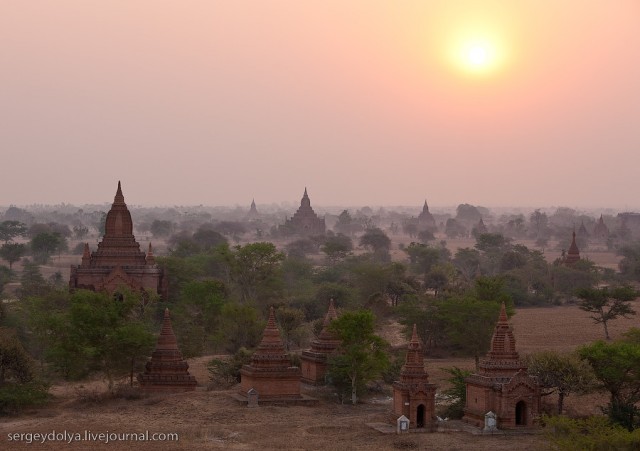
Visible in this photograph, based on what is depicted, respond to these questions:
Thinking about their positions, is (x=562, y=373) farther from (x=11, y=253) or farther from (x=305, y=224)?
→ (x=305, y=224)

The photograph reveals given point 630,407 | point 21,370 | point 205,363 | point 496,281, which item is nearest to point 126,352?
point 21,370

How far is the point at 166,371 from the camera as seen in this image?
1706 inches

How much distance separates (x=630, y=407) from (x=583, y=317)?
35.1m

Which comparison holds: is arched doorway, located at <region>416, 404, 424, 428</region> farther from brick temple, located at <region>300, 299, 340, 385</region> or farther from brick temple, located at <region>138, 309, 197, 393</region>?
brick temple, located at <region>138, 309, 197, 393</region>

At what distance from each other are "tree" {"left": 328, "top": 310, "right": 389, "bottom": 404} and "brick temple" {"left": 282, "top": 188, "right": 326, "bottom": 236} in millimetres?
122514

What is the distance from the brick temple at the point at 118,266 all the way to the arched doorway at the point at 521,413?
28493 mm

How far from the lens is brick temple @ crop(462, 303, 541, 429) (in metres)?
36.8

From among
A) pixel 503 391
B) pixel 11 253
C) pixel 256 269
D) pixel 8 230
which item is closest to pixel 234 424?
pixel 503 391

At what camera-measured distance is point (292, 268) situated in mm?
90438

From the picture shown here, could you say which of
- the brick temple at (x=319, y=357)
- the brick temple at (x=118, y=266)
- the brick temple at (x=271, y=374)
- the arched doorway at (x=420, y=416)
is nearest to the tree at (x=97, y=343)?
the brick temple at (x=271, y=374)

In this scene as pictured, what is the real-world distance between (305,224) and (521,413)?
131838 millimetres

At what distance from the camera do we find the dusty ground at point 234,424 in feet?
113

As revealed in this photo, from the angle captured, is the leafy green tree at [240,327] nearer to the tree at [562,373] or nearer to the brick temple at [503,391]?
the brick temple at [503,391]

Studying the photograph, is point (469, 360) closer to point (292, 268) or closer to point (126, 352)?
point (126, 352)
